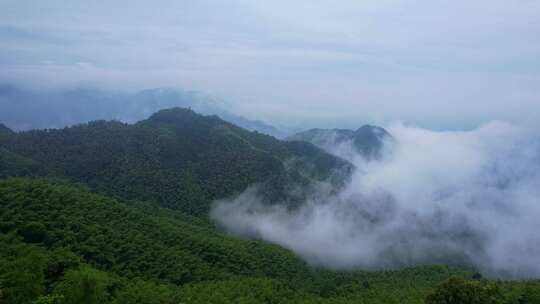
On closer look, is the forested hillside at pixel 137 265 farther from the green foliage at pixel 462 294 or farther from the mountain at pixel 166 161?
the mountain at pixel 166 161

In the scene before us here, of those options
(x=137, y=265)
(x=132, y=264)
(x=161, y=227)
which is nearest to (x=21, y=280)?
(x=132, y=264)

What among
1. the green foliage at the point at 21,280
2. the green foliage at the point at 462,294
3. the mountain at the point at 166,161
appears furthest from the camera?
the mountain at the point at 166,161

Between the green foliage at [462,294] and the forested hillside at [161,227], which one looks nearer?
the green foliage at [462,294]

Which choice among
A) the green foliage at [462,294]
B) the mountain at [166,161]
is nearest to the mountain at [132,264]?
the green foliage at [462,294]

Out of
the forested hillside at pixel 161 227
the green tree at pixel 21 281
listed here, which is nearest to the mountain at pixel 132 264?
the green tree at pixel 21 281

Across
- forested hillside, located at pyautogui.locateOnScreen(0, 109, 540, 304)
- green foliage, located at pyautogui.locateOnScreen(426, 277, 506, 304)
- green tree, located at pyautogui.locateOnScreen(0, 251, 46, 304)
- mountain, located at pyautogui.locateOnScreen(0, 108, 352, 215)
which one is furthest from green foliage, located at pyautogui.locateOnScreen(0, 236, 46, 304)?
mountain, located at pyautogui.locateOnScreen(0, 108, 352, 215)

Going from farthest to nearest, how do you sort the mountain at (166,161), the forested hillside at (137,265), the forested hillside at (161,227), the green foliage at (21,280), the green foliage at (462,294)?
the mountain at (166,161)
the forested hillside at (161,227)
the forested hillside at (137,265)
the green foliage at (462,294)
the green foliage at (21,280)

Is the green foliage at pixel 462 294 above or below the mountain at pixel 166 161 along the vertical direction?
below

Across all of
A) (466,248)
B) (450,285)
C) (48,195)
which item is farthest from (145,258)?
(466,248)

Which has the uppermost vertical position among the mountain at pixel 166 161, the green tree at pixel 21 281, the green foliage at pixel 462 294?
the mountain at pixel 166 161

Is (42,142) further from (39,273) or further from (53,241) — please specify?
(39,273)
